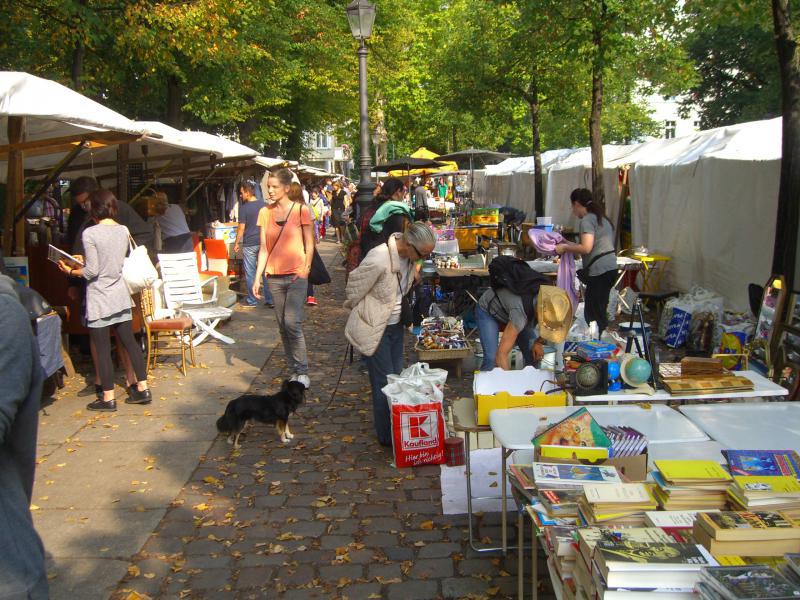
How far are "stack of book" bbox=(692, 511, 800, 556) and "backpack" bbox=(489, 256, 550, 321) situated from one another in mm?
3573

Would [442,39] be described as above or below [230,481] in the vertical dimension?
above

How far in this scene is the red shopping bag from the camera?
550 cm

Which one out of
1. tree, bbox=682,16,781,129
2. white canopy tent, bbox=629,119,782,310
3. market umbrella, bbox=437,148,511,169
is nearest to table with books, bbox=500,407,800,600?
white canopy tent, bbox=629,119,782,310

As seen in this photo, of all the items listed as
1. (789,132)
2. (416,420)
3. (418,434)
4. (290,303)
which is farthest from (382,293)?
(789,132)

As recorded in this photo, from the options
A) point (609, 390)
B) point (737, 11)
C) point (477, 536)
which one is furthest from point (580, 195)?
point (477, 536)

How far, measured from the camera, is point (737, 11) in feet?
28.5

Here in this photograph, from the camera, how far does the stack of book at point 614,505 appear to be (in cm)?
277

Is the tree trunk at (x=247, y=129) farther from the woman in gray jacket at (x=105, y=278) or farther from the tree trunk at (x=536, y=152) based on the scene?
the woman in gray jacket at (x=105, y=278)

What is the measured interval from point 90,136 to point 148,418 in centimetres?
289

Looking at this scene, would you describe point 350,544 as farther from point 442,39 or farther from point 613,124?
point 613,124

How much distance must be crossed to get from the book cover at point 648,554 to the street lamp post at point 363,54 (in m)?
9.80

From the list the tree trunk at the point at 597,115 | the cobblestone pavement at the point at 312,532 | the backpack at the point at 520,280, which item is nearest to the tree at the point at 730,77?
the tree trunk at the point at 597,115

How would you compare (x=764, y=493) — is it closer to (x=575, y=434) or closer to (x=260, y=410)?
(x=575, y=434)

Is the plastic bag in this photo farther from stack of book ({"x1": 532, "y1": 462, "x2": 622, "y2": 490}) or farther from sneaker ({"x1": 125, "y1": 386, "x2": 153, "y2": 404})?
sneaker ({"x1": 125, "y1": 386, "x2": 153, "y2": 404})
